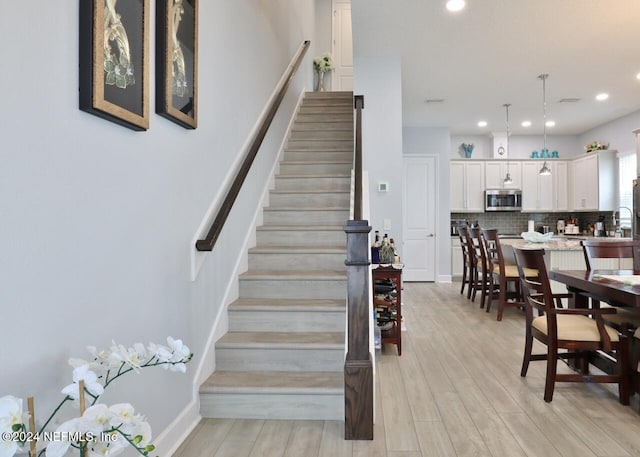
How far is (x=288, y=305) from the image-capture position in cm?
289

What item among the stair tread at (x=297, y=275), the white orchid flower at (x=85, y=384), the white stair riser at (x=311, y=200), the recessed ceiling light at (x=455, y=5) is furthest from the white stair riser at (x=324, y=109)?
the white orchid flower at (x=85, y=384)

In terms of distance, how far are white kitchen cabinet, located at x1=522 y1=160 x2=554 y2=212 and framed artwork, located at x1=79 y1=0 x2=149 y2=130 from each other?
8265 millimetres

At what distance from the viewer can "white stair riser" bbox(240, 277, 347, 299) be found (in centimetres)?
308

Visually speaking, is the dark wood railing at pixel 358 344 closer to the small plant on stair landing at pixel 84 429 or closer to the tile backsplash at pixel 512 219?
the small plant on stair landing at pixel 84 429

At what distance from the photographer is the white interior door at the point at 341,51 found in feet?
26.6

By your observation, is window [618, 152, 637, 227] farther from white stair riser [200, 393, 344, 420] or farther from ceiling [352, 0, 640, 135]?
white stair riser [200, 393, 344, 420]

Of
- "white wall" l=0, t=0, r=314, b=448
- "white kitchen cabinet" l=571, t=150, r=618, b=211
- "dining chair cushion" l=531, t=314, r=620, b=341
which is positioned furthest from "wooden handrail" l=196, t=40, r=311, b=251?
"white kitchen cabinet" l=571, t=150, r=618, b=211

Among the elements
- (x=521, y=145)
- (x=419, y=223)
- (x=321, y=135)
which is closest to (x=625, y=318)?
(x=321, y=135)

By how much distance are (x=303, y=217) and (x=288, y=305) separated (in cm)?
120

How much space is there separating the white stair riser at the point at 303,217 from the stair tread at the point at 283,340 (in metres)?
1.29

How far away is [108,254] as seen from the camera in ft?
5.26

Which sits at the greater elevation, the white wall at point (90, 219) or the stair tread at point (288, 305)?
the white wall at point (90, 219)

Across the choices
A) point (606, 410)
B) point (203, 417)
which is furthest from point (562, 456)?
point (203, 417)

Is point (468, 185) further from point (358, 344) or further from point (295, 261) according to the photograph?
point (358, 344)
